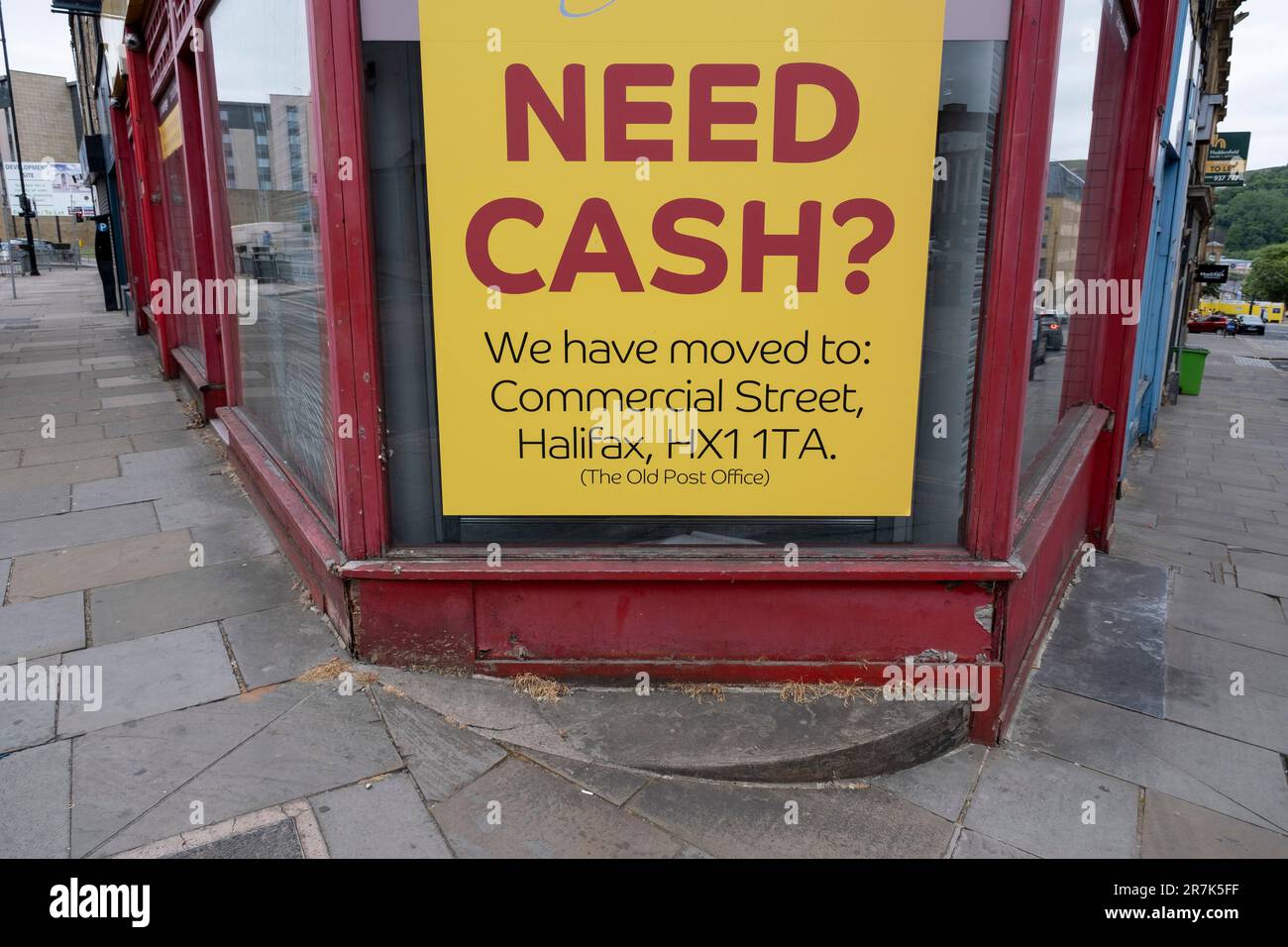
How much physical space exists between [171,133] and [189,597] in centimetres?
540

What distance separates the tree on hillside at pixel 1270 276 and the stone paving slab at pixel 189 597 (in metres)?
93.0

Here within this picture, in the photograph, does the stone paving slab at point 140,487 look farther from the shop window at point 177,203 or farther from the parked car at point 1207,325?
the parked car at point 1207,325

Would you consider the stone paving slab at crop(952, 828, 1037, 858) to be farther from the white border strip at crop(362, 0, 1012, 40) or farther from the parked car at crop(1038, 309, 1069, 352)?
the white border strip at crop(362, 0, 1012, 40)

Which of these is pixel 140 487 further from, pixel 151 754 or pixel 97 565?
pixel 151 754

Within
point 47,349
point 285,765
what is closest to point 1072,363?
point 285,765

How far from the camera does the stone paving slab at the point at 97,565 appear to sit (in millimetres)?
4508

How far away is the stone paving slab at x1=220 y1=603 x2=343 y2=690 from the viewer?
3656 millimetres

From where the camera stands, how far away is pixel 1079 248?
5.29 meters

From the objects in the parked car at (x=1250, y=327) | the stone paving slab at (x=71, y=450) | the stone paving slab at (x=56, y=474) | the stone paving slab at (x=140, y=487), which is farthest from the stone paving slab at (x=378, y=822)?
the parked car at (x=1250, y=327)

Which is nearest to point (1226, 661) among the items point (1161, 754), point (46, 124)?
point (1161, 754)

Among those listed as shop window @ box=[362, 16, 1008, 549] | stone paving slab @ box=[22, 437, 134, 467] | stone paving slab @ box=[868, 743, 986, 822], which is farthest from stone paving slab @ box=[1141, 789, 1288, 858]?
stone paving slab @ box=[22, 437, 134, 467]
